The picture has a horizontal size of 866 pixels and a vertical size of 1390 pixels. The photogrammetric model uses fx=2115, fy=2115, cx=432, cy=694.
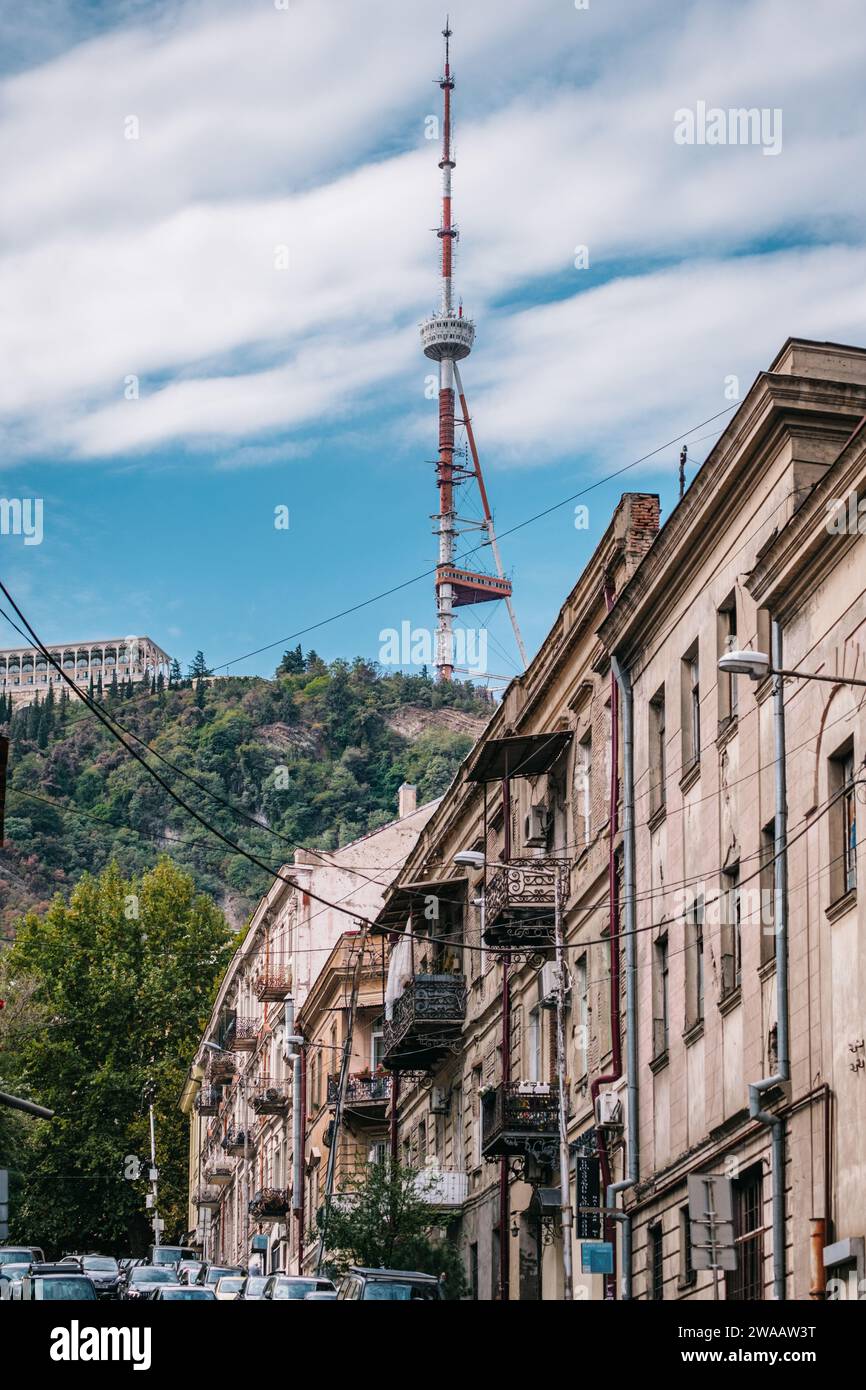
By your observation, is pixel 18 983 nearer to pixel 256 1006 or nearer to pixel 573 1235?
pixel 256 1006

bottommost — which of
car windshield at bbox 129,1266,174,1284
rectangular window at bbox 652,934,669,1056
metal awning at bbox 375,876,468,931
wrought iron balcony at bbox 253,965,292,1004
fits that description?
car windshield at bbox 129,1266,174,1284

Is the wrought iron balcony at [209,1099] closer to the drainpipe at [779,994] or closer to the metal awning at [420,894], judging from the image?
the metal awning at [420,894]

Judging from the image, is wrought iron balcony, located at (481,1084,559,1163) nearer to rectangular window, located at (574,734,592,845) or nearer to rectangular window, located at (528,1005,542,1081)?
rectangular window, located at (528,1005,542,1081)

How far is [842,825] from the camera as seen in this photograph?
23172mm

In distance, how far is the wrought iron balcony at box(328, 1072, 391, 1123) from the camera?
5672 cm

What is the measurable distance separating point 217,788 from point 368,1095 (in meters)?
125

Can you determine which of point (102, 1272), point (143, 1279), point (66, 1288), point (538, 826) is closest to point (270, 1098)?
point (102, 1272)

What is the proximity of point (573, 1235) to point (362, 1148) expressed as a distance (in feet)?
83.7

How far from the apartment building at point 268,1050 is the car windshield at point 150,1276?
40.5 ft

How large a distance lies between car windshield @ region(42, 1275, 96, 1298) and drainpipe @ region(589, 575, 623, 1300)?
9709 mm

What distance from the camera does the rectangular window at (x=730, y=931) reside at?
2650 centimetres

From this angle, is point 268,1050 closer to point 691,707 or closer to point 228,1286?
point 228,1286

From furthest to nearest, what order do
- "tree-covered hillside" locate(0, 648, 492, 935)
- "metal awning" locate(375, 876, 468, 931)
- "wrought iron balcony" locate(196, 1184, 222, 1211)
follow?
"tree-covered hillside" locate(0, 648, 492, 935)
"wrought iron balcony" locate(196, 1184, 222, 1211)
"metal awning" locate(375, 876, 468, 931)

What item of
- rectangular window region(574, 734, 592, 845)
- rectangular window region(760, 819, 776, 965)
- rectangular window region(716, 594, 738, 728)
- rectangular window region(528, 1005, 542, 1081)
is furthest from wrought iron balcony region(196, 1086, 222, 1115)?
rectangular window region(760, 819, 776, 965)
